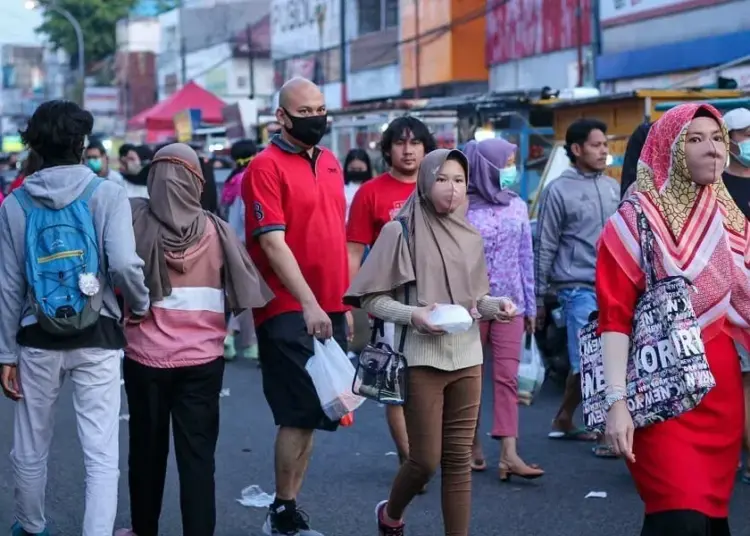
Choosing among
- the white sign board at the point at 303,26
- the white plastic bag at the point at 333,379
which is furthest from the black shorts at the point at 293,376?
the white sign board at the point at 303,26

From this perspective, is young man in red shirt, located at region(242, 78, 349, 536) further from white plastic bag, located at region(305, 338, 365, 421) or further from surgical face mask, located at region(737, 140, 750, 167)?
surgical face mask, located at region(737, 140, 750, 167)

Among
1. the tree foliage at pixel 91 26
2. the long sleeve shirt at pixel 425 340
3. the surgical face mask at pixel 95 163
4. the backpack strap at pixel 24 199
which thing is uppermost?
the tree foliage at pixel 91 26

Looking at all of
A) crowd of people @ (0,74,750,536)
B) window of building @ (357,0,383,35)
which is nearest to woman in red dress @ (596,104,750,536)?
crowd of people @ (0,74,750,536)

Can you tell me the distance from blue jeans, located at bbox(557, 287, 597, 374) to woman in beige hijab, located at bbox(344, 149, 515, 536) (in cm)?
233

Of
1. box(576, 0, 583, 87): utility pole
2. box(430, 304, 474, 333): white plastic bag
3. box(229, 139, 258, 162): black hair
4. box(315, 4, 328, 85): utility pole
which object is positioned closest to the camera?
box(430, 304, 474, 333): white plastic bag

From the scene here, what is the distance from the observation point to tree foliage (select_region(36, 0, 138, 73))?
69.4 m

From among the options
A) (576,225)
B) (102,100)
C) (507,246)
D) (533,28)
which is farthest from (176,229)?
(102,100)

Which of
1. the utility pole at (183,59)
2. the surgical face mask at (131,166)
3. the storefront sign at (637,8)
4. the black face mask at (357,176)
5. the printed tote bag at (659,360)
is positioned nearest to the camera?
the printed tote bag at (659,360)

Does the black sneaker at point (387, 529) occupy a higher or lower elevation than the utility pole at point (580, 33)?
lower

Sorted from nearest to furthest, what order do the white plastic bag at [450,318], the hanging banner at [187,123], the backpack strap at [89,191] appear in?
the white plastic bag at [450,318] < the backpack strap at [89,191] < the hanging banner at [187,123]

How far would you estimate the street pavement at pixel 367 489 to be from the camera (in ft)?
20.6

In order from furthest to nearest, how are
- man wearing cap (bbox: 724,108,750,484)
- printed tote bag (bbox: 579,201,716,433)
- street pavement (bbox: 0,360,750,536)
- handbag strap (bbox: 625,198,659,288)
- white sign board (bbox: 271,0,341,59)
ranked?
white sign board (bbox: 271,0,341,59), man wearing cap (bbox: 724,108,750,484), street pavement (bbox: 0,360,750,536), handbag strap (bbox: 625,198,659,288), printed tote bag (bbox: 579,201,716,433)

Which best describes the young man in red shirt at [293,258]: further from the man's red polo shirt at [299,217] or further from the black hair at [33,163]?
the black hair at [33,163]

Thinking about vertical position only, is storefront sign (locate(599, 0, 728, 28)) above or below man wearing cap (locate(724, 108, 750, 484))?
above
